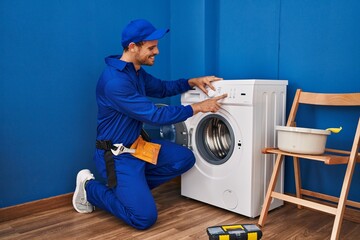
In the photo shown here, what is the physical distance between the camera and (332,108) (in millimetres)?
2250

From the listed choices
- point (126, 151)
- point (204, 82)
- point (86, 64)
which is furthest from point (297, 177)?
point (86, 64)

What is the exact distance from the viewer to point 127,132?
218 cm

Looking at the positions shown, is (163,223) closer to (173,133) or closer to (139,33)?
(173,133)

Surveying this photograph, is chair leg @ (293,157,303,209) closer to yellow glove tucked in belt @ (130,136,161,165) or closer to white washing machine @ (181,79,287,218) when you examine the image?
white washing machine @ (181,79,287,218)

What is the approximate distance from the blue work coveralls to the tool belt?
0.03 metres

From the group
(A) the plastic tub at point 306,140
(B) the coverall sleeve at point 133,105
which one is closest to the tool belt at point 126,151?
(B) the coverall sleeve at point 133,105

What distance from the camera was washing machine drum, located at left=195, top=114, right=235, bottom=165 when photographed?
95.9 inches

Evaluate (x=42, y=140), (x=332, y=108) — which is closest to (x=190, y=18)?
(x=332, y=108)

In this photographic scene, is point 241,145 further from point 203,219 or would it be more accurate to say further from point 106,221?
point 106,221

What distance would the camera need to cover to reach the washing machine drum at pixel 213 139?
2.44m

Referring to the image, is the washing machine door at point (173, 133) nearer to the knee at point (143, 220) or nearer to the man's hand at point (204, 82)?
the man's hand at point (204, 82)

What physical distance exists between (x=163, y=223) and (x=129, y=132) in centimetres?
64

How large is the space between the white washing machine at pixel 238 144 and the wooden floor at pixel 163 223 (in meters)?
0.12

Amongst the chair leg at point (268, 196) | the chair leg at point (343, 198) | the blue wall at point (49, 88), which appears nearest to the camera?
the chair leg at point (343, 198)
